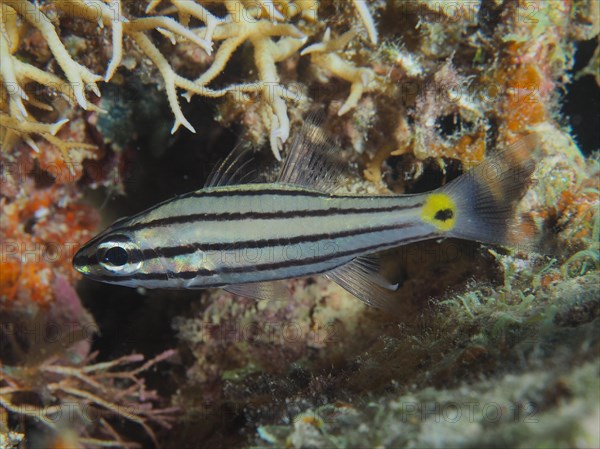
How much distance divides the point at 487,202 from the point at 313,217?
1194 millimetres

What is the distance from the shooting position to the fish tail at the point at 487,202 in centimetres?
281

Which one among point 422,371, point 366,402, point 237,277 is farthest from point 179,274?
point 422,371

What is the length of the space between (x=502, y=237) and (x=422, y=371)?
1092 millimetres

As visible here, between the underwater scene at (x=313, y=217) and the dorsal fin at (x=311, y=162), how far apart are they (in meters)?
0.02

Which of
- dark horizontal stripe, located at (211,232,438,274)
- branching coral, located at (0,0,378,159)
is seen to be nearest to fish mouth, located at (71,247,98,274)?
dark horizontal stripe, located at (211,232,438,274)

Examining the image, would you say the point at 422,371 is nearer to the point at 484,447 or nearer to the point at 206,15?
the point at 484,447

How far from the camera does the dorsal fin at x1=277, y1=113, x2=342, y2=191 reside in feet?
10.2

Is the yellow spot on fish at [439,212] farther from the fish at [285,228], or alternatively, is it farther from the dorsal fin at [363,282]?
the dorsal fin at [363,282]

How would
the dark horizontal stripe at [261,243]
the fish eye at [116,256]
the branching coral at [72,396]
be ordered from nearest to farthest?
the dark horizontal stripe at [261,243], the fish eye at [116,256], the branching coral at [72,396]

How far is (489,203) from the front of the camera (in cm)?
289

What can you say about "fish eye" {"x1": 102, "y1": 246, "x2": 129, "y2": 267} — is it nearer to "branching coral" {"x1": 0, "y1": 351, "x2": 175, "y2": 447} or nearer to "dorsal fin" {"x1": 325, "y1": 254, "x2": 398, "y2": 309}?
"dorsal fin" {"x1": 325, "y1": 254, "x2": 398, "y2": 309}

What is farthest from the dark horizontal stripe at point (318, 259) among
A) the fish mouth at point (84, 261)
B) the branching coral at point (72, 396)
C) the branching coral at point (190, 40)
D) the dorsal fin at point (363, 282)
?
the branching coral at point (72, 396)

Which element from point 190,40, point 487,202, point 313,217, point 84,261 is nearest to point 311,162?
point 313,217

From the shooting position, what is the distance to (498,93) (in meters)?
3.71
